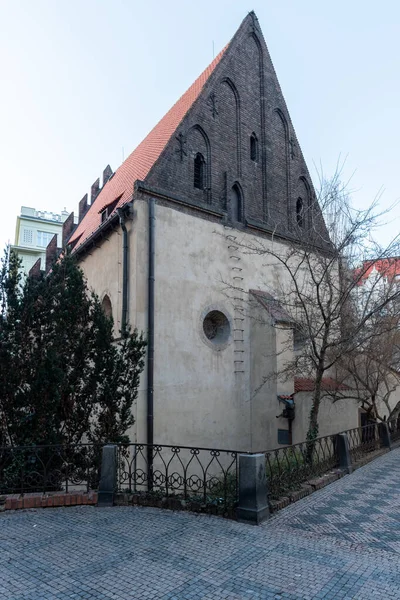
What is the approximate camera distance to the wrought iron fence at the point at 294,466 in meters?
7.25

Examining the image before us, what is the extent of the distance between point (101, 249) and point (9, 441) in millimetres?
8074

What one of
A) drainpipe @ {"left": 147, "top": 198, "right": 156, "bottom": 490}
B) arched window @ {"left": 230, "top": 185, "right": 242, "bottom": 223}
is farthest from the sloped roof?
drainpipe @ {"left": 147, "top": 198, "right": 156, "bottom": 490}

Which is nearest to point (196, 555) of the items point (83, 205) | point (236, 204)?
point (236, 204)

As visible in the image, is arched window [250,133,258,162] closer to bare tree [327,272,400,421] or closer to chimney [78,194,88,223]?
bare tree [327,272,400,421]

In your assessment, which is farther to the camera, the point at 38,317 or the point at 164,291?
the point at 164,291

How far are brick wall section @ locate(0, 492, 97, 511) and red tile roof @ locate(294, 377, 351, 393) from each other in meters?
8.05

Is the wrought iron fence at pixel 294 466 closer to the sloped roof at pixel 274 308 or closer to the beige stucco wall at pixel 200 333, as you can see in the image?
the beige stucco wall at pixel 200 333

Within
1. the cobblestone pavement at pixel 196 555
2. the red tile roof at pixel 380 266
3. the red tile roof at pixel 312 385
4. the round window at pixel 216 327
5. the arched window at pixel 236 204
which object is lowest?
the cobblestone pavement at pixel 196 555

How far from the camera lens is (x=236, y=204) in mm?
15031

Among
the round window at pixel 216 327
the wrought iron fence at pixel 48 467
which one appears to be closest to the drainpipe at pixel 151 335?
the round window at pixel 216 327

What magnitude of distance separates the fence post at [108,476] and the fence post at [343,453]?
5.48 m

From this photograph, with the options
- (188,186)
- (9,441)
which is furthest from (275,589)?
(188,186)

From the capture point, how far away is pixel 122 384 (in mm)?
7984

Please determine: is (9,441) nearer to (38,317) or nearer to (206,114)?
(38,317)
